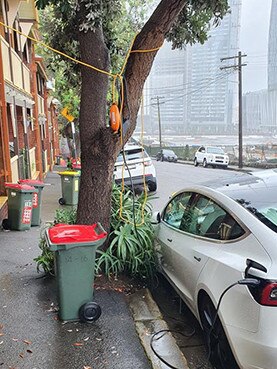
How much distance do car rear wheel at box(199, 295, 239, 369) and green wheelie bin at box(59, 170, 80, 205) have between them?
8.13 metres

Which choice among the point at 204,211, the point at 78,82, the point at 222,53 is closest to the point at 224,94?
the point at 222,53

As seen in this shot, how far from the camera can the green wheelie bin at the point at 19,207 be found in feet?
25.2

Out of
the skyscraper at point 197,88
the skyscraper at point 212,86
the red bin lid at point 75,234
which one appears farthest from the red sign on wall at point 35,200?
the skyscraper at point 212,86

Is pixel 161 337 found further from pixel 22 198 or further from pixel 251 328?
pixel 22 198

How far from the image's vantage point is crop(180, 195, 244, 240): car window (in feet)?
10.7

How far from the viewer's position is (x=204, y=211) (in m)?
3.93

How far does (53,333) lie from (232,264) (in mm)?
1937

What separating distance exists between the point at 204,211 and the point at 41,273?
8.74 feet

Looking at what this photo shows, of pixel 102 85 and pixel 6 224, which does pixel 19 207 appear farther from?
pixel 102 85

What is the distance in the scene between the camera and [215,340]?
3.25m

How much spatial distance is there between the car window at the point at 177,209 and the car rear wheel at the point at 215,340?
1184mm

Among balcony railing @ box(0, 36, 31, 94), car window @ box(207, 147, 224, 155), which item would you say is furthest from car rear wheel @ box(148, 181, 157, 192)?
car window @ box(207, 147, 224, 155)

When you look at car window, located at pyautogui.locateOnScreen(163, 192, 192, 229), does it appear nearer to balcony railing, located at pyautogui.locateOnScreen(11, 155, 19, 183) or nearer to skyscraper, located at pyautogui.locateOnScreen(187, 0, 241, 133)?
balcony railing, located at pyautogui.locateOnScreen(11, 155, 19, 183)

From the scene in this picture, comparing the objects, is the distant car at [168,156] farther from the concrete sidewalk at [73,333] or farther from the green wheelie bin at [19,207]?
the concrete sidewalk at [73,333]
